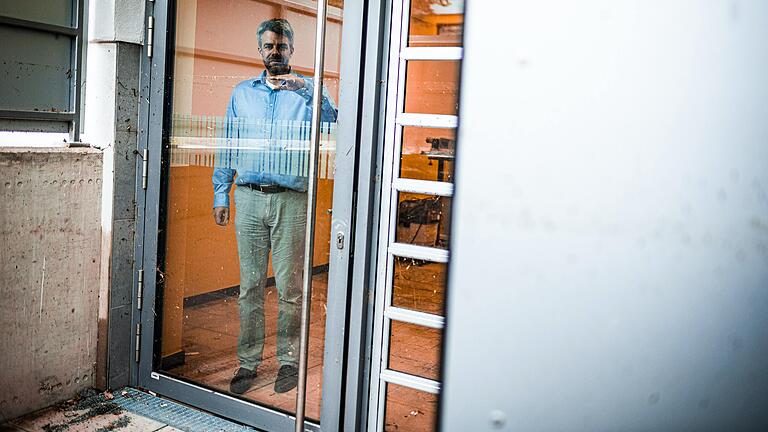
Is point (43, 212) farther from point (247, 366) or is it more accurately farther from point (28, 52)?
point (247, 366)

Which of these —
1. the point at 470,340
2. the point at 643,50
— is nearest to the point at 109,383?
the point at 470,340

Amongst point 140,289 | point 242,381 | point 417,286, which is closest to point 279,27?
point 417,286

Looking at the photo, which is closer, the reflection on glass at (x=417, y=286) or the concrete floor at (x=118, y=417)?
the reflection on glass at (x=417, y=286)

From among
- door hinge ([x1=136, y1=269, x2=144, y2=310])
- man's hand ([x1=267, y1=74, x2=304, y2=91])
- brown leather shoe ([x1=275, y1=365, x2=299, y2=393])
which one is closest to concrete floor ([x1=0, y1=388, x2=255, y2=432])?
brown leather shoe ([x1=275, y1=365, x2=299, y2=393])

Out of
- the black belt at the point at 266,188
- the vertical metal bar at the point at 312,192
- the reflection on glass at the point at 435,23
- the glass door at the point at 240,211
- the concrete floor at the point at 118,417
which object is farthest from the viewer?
the concrete floor at the point at 118,417

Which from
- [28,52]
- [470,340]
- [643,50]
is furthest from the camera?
[28,52]

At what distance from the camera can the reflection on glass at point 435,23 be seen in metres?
3.45

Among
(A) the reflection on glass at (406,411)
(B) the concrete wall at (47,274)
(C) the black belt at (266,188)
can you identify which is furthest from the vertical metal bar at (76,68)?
(A) the reflection on glass at (406,411)

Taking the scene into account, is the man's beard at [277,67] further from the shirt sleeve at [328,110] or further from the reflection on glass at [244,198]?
the shirt sleeve at [328,110]

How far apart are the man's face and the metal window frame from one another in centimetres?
119

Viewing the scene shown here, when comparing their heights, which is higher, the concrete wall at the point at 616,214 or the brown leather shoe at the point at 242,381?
the concrete wall at the point at 616,214

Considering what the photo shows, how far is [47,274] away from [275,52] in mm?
1734

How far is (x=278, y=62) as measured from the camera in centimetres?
392

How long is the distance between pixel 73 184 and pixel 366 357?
1.92 m
